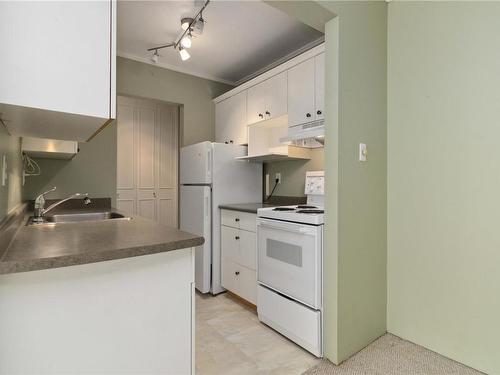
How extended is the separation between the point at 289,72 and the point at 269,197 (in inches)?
52.2

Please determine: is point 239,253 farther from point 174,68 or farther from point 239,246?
point 174,68

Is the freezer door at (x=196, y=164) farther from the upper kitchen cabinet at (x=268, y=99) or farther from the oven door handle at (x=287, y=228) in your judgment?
the oven door handle at (x=287, y=228)

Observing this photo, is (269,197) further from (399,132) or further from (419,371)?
(419,371)

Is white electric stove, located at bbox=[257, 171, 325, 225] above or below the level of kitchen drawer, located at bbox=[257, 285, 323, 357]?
above

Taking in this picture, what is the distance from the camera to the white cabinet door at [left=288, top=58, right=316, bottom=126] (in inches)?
92.7

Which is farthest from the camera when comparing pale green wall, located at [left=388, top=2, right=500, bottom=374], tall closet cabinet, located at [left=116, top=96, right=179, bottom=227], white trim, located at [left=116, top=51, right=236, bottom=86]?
tall closet cabinet, located at [left=116, top=96, right=179, bottom=227]

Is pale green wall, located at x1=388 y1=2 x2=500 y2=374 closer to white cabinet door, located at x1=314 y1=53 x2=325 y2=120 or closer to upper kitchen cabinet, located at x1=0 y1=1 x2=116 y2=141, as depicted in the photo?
white cabinet door, located at x1=314 y1=53 x2=325 y2=120

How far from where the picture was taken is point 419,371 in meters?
1.66

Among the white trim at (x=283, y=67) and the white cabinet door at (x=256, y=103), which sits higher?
the white trim at (x=283, y=67)

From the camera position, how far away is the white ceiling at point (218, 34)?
228 cm

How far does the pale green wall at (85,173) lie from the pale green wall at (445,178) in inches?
102

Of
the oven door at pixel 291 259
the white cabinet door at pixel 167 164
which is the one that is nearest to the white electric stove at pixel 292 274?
the oven door at pixel 291 259

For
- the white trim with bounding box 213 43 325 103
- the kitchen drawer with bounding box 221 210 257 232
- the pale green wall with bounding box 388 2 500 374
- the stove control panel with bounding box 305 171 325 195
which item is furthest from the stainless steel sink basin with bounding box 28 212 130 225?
the pale green wall with bounding box 388 2 500 374

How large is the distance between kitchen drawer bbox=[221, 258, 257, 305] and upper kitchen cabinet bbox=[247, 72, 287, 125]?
1451mm
